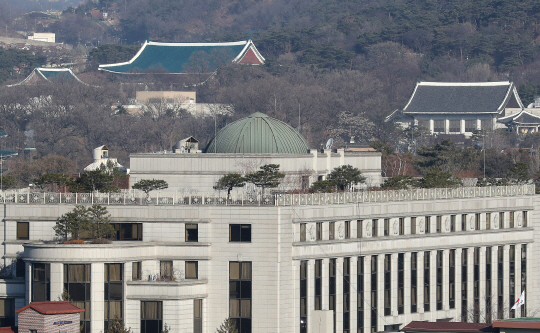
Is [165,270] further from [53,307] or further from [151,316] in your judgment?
[53,307]

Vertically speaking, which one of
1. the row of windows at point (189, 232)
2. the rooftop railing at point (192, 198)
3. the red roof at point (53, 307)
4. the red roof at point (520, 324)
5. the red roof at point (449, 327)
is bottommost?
the red roof at point (449, 327)

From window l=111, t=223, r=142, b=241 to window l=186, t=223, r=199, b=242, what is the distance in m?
2.25

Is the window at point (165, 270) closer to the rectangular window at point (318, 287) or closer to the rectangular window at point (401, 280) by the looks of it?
the rectangular window at point (318, 287)

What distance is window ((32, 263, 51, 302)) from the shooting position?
212 ft

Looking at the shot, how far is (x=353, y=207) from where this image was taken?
7138 cm

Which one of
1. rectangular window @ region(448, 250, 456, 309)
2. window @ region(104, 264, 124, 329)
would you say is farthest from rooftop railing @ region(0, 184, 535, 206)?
rectangular window @ region(448, 250, 456, 309)

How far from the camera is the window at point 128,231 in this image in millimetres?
68000

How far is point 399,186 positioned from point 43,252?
23.6 m

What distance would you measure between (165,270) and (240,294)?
3.57 metres

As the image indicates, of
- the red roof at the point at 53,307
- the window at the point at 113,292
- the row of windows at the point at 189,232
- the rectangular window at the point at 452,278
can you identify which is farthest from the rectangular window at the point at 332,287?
the red roof at the point at 53,307

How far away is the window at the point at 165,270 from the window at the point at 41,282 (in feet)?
17.4

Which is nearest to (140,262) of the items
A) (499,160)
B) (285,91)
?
(499,160)

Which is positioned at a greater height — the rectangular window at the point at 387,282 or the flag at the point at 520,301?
the rectangular window at the point at 387,282

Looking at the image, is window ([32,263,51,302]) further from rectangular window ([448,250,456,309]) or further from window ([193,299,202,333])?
rectangular window ([448,250,456,309])
